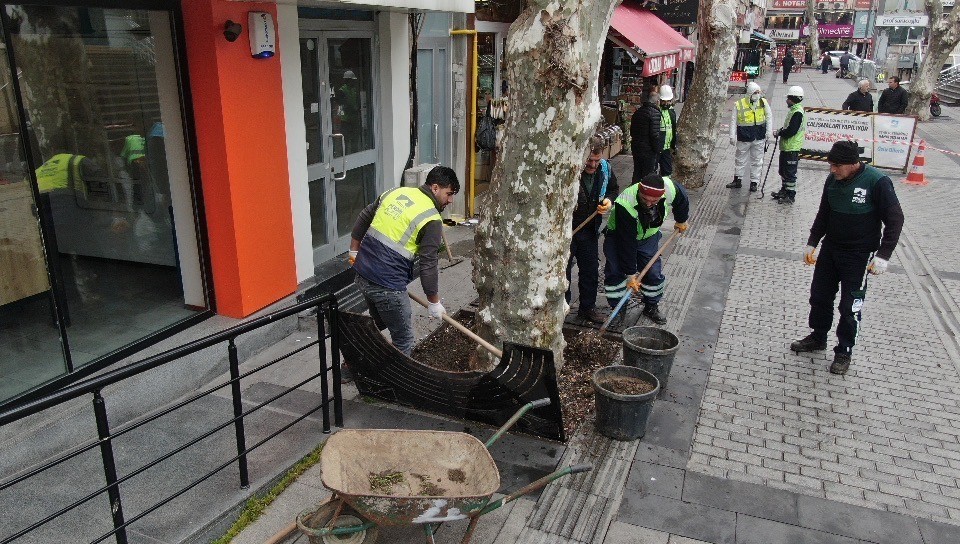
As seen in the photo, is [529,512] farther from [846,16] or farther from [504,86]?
[846,16]

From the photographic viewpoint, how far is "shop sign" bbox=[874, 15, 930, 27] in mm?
50906

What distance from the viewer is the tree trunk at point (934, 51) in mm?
20109

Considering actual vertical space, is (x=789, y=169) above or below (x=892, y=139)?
below

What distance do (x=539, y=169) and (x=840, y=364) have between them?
324 cm

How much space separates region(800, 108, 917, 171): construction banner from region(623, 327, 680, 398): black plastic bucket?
994 cm

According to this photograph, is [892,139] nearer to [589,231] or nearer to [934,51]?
[934,51]

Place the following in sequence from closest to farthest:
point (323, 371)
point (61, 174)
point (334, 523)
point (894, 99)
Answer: point (334, 523)
point (323, 371)
point (61, 174)
point (894, 99)

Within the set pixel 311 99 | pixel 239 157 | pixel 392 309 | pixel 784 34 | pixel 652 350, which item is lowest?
pixel 652 350

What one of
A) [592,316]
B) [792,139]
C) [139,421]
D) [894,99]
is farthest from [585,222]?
[894,99]

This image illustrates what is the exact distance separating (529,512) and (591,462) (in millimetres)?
680

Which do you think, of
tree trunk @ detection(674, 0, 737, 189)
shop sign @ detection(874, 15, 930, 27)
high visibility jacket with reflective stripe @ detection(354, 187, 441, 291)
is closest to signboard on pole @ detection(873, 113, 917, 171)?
tree trunk @ detection(674, 0, 737, 189)

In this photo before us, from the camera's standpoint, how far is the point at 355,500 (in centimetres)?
329

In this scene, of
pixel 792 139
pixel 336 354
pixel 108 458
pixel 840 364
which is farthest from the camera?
pixel 792 139

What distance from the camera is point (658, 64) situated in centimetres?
1288
